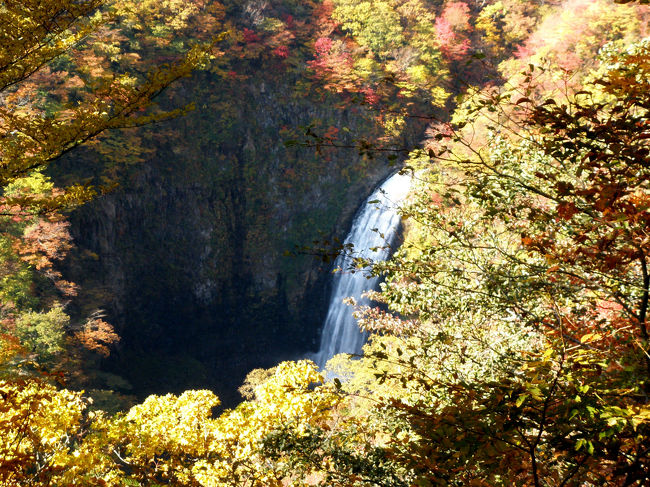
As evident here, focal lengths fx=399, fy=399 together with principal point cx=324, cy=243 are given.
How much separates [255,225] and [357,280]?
595cm

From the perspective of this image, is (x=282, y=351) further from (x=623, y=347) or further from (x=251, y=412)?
(x=623, y=347)

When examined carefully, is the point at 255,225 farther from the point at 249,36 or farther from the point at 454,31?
the point at 454,31

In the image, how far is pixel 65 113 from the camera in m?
11.9

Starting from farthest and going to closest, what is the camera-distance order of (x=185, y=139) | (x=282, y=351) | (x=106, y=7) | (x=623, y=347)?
(x=282, y=351), (x=185, y=139), (x=106, y=7), (x=623, y=347)

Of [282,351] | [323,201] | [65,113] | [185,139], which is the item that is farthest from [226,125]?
[282,351]

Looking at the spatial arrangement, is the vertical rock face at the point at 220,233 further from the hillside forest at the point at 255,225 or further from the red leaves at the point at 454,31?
the red leaves at the point at 454,31

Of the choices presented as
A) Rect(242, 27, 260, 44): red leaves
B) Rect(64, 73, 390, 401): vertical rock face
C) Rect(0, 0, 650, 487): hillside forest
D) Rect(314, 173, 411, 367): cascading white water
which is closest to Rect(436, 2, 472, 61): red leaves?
Rect(0, 0, 650, 487): hillside forest

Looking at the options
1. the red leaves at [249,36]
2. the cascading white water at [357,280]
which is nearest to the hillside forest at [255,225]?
the red leaves at [249,36]

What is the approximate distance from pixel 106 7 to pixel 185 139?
5.42m

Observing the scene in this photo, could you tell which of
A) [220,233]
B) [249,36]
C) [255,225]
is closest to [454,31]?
[249,36]

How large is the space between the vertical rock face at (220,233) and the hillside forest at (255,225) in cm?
9

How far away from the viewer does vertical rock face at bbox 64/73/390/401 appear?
16.2 m

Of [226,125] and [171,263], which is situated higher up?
[226,125]

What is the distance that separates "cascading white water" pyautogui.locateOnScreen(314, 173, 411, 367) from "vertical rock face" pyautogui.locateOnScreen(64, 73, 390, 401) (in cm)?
139
